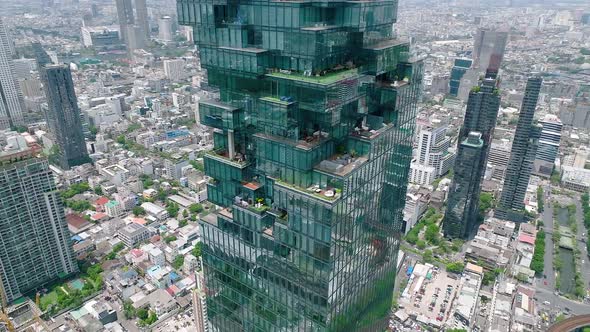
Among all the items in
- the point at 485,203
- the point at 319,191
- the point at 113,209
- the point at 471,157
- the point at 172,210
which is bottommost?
the point at 172,210

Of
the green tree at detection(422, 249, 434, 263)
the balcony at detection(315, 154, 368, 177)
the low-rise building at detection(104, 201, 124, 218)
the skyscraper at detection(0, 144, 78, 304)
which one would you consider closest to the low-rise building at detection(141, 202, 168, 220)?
the low-rise building at detection(104, 201, 124, 218)

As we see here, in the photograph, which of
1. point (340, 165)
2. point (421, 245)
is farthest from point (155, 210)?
point (340, 165)

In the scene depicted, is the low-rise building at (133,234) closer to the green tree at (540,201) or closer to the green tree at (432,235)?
the green tree at (432,235)

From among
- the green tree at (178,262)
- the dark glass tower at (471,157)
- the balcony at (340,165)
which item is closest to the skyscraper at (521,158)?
the dark glass tower at (471,157)

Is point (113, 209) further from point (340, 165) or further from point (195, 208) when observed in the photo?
point (340, 165)

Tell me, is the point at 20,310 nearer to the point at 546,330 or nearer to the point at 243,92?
the point at 243,92

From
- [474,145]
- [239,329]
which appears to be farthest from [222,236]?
[474,145]
